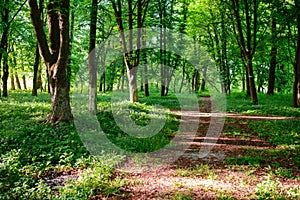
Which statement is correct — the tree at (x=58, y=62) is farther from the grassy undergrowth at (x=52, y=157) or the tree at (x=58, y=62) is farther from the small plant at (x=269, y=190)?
the small plant at (x=269, y=190)

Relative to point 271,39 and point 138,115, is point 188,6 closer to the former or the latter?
Answer: point 271,39

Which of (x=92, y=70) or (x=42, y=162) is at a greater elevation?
(x=92, y=70)

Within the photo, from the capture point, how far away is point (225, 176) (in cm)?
611

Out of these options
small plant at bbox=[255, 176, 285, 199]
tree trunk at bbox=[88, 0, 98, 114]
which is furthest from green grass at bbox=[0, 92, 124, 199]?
small plant at bbox=[255, 176, 285, 199]

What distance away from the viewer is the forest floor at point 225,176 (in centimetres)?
517

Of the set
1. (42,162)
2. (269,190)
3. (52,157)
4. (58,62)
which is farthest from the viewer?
(58,62)

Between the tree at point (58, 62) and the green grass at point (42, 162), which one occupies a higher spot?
the tree at point (58, 62)

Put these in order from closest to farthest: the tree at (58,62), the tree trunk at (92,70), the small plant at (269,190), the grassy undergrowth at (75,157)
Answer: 1. the small plant at (269,190)
2. the grassy undergrowth at (75,157)
3. the tree at (58,62)
4. the tree trunk at (92,70)

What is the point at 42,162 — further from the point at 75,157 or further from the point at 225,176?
the point at 225,176

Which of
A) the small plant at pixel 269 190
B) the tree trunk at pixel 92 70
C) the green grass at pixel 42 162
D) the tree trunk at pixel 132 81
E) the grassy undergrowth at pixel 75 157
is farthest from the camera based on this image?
the tree trunk at pixel 132 81

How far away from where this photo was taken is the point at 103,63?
33781mm

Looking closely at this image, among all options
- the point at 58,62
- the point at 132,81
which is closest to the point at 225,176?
the point at 58,62

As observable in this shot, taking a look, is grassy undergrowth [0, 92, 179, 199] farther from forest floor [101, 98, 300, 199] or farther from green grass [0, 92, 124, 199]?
forest floor [101, 98, 300, 199]

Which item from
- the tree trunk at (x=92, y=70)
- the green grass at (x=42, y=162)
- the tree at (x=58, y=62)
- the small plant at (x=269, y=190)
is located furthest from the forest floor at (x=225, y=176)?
the tree trunk at (x=92, y=70)
